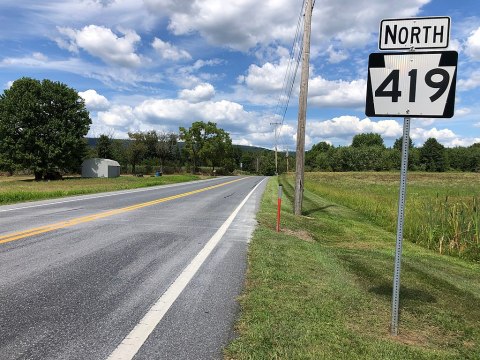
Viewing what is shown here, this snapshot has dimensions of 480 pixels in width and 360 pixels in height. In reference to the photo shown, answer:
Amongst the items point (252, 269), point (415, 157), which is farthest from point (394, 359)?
point (415, 157)

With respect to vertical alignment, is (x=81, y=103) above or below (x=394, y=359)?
above

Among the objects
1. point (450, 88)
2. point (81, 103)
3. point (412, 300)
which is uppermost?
point (81, 103)

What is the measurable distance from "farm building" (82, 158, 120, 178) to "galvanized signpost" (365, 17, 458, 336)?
208ft

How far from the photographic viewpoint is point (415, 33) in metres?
3.85

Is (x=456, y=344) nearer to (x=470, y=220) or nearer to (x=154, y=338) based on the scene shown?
(x=154, y=338)

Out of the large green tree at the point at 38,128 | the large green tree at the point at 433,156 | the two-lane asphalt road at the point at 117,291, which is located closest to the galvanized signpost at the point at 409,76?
the two-lane asphalt road at the point at 117,291

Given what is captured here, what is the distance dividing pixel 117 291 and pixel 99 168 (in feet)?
208

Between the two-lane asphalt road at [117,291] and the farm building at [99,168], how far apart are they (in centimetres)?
5659

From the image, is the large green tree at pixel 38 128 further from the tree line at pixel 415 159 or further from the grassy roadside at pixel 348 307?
the tree line at pixel 415 159

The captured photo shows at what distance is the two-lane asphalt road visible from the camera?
342cm

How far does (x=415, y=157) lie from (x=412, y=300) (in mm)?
145875

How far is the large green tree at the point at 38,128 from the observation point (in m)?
53.1

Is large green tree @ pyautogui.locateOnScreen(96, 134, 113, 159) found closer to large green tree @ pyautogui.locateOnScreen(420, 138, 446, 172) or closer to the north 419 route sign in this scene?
the north 419 route sign

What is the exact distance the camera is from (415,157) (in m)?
138
